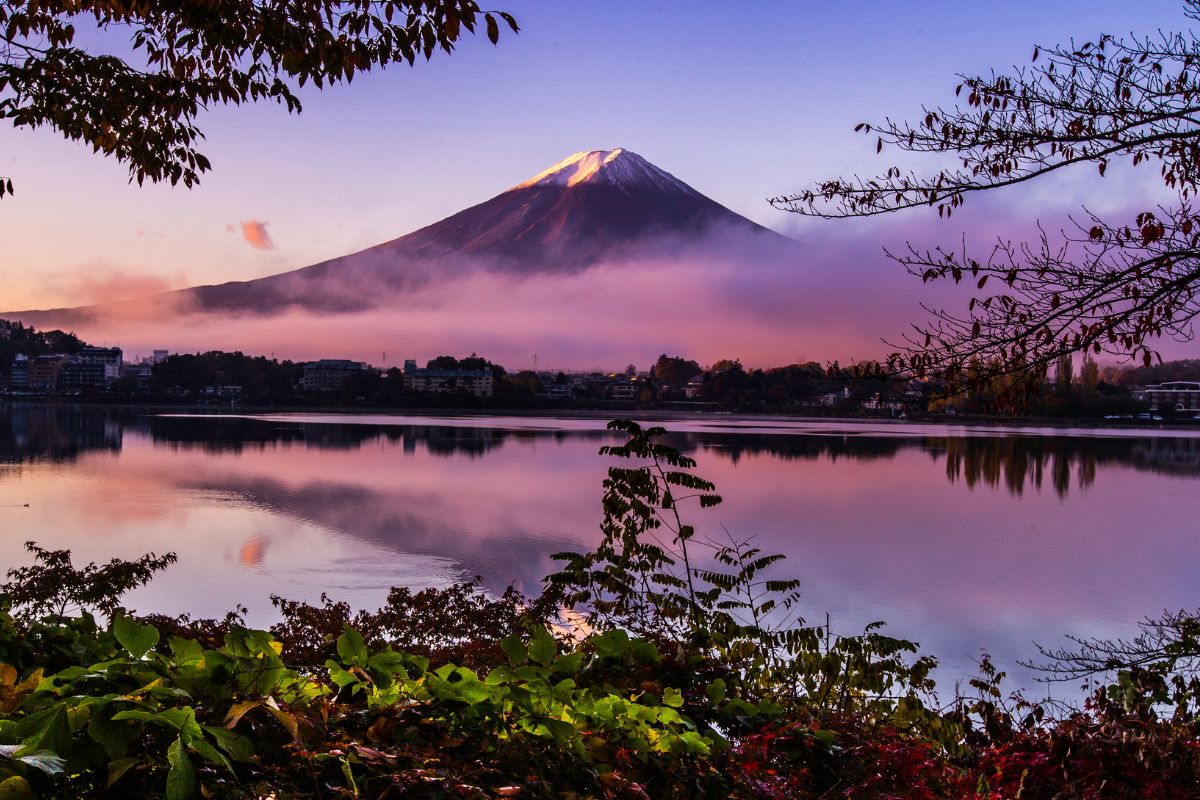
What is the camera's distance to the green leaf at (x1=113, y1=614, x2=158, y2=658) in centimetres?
139

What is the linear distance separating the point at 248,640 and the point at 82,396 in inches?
4228

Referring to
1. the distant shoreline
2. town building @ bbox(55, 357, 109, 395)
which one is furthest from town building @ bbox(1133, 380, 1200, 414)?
town building @ bbox(55, 357, 109, 395)

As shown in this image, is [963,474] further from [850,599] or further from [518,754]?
[518,754]

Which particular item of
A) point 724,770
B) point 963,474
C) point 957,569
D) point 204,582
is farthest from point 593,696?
point 963,474

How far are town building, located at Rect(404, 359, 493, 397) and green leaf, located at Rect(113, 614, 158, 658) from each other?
283ft

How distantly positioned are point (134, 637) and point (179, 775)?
0.41 meters

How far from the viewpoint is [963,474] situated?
23531 millimetres

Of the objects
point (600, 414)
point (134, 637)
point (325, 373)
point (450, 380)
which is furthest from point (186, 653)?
point (325, 373)

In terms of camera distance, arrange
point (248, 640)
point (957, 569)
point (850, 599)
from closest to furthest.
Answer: point (248, 640)
point (850, 599)
point (957, 569)

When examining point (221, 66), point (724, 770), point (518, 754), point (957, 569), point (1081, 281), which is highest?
point (221, 66)

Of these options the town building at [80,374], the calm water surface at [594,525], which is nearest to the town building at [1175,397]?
the calm water surface at [594,525]

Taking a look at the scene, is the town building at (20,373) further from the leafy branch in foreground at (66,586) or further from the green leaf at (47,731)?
the green leaf at (47,731)

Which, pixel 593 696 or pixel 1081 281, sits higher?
pixel 1081 281

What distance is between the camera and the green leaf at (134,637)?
1.39 meters
